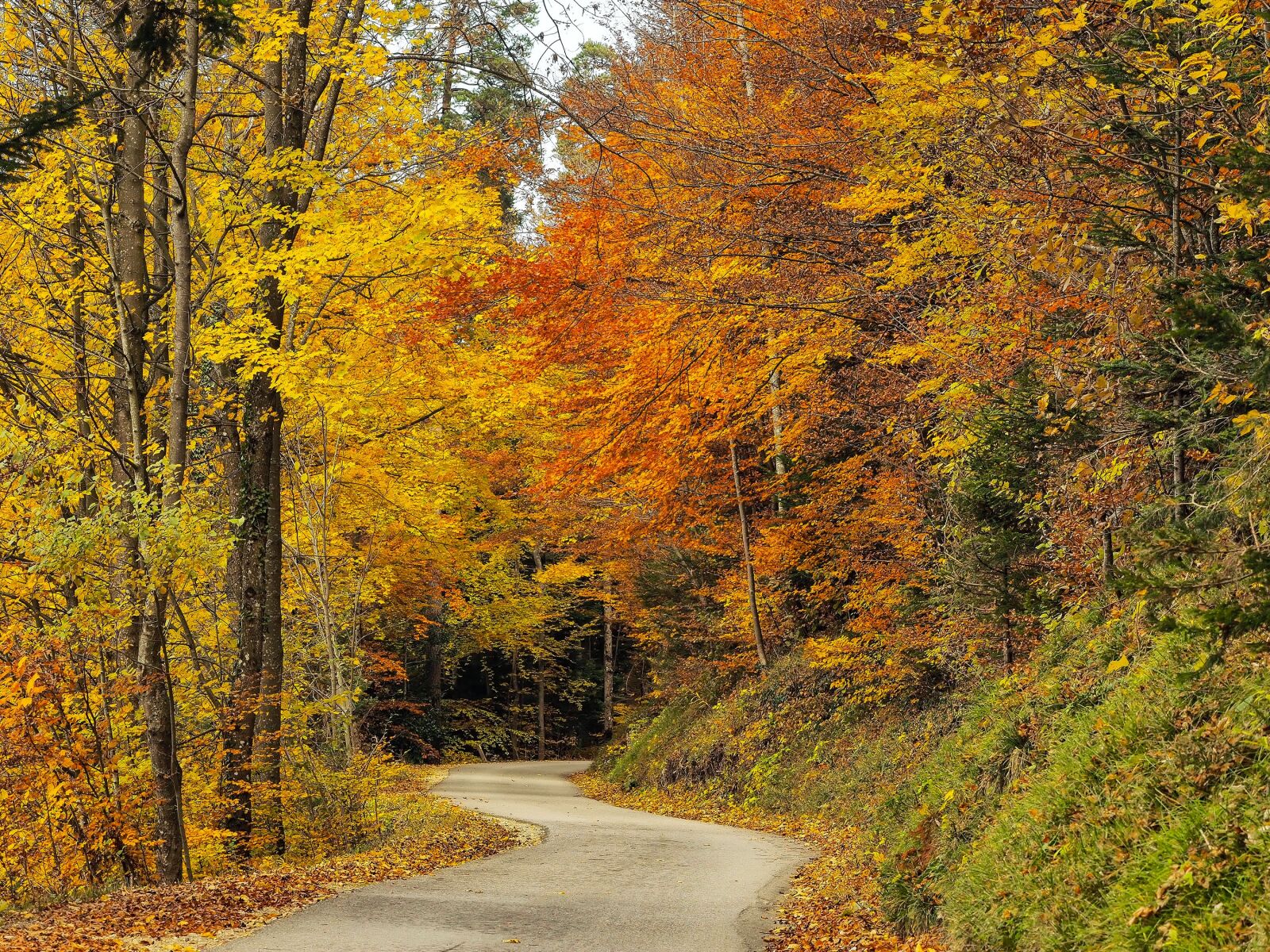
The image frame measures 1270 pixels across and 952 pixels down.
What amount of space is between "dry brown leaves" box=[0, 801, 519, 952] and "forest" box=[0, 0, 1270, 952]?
17.6 inches

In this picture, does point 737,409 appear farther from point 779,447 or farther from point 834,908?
point 834,908

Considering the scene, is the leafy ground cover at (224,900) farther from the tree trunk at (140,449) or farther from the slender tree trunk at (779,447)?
the slender tree trunk at (779,447)

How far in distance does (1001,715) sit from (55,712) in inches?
332

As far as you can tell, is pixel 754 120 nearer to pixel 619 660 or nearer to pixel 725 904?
pixel 725 904

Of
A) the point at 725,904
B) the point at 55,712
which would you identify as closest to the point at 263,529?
the point at 55,712

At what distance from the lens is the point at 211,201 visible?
13438 mm

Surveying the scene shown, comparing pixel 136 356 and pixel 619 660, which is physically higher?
pixel 136 356

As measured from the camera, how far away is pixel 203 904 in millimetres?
8555

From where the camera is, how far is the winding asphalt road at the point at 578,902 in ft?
24.6

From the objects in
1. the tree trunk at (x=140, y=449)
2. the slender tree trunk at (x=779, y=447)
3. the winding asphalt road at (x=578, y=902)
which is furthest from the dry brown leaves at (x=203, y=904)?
the slender tree trunk at (x=779, y=447)

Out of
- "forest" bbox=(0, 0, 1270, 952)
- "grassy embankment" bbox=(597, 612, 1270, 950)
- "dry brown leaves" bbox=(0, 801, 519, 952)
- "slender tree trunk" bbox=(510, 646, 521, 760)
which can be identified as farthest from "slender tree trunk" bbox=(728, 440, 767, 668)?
"slender tree trunk" bbox=(510, 646, 521, 760)

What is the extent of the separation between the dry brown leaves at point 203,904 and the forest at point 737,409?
447 millimetres

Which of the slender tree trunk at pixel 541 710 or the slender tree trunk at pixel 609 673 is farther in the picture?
the slender tree trunk at pixel 541 710

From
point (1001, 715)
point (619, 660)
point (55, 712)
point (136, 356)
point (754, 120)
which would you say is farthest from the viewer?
point (619, 660)
